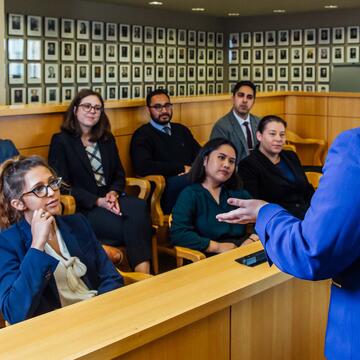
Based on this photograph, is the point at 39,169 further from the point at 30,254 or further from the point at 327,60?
the point at 327,60

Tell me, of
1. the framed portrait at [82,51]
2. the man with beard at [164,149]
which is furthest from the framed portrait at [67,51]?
the man with beard at [164,149]

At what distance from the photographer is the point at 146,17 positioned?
1103 cm

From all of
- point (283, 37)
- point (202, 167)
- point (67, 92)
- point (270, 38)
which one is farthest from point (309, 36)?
point (202, 167)

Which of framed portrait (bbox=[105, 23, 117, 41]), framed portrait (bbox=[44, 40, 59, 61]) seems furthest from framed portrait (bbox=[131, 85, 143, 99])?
framed portrait (bbox=[44, 40, 59, 61])

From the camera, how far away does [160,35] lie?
1130cm

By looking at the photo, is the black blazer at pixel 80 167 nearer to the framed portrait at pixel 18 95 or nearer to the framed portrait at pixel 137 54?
the framed portrait at pixel 18 95

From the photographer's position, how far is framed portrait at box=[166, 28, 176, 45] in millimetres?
11452

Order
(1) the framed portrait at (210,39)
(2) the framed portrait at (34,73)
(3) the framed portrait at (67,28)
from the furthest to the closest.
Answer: (1) the framed portrait at (210,39)
(3) the framed portrait at (67,28)
(2) the framed portrait at (34,73)

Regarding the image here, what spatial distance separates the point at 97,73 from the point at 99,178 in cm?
627

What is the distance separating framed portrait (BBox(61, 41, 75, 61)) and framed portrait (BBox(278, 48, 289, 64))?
426 cm

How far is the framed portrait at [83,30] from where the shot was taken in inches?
Answer: 388

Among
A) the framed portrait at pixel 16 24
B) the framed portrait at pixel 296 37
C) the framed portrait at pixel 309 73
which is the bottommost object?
the framed portrait at pixel 309 73

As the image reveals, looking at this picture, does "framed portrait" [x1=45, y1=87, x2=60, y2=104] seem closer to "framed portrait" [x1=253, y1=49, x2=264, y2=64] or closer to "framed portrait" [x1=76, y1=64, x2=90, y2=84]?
"framed portrait" [x1=76, y1=64, x2=90, y2=84]

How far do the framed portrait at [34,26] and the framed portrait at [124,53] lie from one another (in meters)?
1.67
